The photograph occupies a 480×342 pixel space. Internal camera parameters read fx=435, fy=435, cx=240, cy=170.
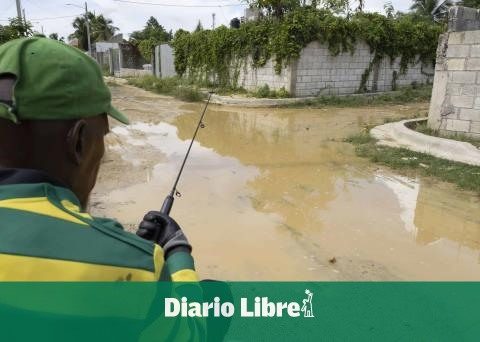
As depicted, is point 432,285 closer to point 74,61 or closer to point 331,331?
point 331,331

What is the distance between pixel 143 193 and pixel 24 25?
373 cm

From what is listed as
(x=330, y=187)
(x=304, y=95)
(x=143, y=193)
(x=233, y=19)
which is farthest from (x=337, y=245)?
(x=233, y=19)

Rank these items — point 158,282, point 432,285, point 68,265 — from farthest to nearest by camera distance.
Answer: point 432,285
point 158,282
point 68,265

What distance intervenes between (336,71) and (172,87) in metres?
6.34

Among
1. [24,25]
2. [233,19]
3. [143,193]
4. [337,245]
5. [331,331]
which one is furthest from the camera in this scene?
[233,19]

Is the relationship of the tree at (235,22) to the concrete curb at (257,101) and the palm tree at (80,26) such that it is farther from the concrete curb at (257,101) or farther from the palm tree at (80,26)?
the palm tree at (80,26)

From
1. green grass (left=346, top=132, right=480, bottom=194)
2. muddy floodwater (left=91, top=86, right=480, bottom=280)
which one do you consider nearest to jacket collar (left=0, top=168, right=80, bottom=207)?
muddy floodwater (left=91, top=86, right=480, bottom=280)

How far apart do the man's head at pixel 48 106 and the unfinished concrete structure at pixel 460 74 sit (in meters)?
7.62

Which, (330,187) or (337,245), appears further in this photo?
(330,187)

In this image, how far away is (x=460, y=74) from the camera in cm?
736

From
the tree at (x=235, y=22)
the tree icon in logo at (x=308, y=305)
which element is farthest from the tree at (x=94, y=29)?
the tree icon in logo at (x=308, y=305)

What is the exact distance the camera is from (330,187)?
221 inches

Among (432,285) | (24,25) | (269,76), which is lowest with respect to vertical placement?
(432,285)

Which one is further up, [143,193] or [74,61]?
[74,61]
